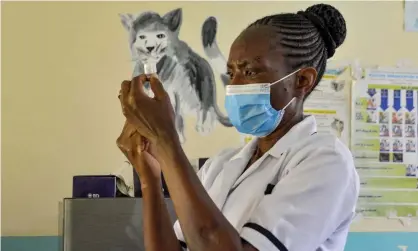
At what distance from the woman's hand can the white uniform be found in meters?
0.14

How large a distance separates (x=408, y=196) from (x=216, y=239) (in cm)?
151

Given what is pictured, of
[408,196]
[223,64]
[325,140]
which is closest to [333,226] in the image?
[325,140]

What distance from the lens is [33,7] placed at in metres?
1.95

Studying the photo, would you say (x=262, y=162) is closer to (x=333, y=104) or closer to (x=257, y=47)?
(x=257, y=47)

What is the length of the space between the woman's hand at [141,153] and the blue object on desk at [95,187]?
2.08ft

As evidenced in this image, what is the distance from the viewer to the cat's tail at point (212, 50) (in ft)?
6.56

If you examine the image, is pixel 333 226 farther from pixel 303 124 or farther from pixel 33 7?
pixel 33 7

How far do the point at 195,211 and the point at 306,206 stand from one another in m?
0.16

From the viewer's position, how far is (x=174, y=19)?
1997 millimetres

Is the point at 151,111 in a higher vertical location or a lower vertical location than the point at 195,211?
higher

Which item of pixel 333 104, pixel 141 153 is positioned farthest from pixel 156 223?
pixel 333 104

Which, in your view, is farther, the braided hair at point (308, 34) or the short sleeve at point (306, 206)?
the braided hair at point (308, 34)

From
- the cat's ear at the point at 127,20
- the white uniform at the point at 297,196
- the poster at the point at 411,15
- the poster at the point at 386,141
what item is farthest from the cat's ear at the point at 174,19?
the white uniform at the point at 297,196

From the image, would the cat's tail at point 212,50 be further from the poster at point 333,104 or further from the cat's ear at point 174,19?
the poster at point 333,104
